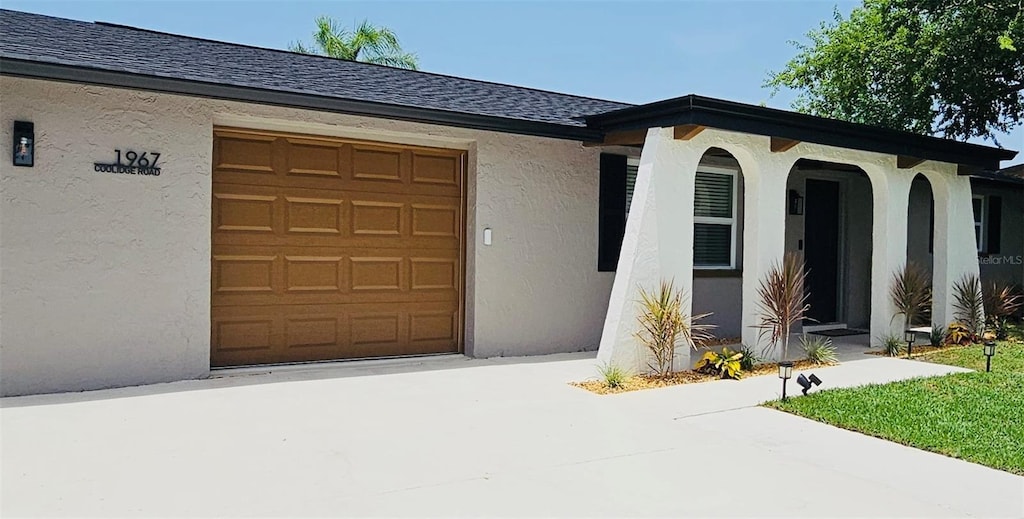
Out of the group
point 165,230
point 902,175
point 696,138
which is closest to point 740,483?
point 696,138

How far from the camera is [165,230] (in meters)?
6.56

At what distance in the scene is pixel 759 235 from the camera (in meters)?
8.12

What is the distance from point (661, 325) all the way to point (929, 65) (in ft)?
33.4

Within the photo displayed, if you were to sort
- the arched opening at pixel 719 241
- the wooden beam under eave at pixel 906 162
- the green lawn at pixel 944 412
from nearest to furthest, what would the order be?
the green lawn at pixel 944 412 < the wooden beam under eave at pixel 906 162 < the arched opening at pixel 719 241

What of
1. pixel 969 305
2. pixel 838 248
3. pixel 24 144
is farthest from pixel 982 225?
pixel 24 144

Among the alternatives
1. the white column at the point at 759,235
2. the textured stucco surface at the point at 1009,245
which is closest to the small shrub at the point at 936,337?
the white column at the point at 759,235

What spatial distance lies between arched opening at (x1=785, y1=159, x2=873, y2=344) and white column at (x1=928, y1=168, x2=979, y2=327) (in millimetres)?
1450

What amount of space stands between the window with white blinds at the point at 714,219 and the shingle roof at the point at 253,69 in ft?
6.12

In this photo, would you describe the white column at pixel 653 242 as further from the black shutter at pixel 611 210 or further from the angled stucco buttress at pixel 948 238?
the angled stucco buttress at pixel 948 238

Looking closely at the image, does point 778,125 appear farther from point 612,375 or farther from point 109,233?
point 109,233

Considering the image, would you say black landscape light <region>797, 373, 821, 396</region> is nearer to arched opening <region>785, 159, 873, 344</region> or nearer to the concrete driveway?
the concrete driveway

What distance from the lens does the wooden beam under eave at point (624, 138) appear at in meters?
8.12

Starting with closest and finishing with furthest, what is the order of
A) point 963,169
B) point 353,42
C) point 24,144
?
point 24,144 < point 963,169 < point 353,42

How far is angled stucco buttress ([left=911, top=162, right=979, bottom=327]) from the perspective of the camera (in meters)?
10.5
